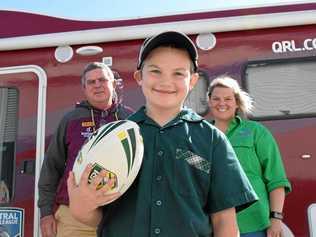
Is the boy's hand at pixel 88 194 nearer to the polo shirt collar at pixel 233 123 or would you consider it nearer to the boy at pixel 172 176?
the boy at pixel 172 176

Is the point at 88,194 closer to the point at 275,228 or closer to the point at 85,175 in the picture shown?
the point at 85,175

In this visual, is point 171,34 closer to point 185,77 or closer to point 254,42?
point 185,77

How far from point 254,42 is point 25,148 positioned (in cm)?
223

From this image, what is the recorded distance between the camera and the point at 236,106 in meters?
3.46

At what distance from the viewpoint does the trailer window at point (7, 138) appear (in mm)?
4488

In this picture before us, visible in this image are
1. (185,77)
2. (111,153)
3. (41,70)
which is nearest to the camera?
(111,153)

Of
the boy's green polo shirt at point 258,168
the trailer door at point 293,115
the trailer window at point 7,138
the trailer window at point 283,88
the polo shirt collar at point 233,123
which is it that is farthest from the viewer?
the trailer window at point 7,138

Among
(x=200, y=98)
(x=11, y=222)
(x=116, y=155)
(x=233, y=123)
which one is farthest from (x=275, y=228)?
(x=11, y=222)

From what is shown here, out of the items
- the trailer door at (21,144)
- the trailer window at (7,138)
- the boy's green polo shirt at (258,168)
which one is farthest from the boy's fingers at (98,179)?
the trailer window at (7,138)

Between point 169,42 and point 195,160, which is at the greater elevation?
point 169,42

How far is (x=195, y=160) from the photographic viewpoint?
1968 millimetres

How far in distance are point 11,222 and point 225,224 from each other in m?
2.88

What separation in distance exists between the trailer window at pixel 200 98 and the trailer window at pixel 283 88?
0.36 meters

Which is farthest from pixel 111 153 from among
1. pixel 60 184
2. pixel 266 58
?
pixel 266 58
